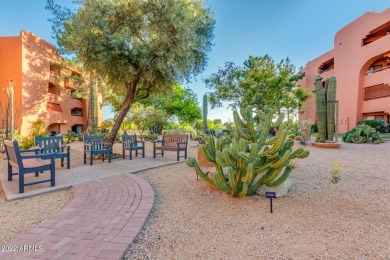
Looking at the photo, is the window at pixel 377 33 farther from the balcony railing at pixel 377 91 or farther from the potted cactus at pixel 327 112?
the potted cactus at pixel 327 112

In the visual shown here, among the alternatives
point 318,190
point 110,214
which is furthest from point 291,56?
point 110,214

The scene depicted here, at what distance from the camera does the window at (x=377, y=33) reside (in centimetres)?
2083

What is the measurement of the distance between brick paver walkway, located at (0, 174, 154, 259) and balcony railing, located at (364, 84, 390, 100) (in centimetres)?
2875

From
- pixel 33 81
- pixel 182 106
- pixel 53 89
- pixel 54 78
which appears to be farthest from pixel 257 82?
pixel 53 89

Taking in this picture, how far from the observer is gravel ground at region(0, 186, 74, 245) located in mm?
2478

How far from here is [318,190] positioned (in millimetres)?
3797

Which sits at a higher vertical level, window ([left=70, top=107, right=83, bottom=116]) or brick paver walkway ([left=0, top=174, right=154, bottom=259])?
window ([left=70, top=107, right=83, bottom=116])

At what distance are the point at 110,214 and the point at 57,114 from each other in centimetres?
2202

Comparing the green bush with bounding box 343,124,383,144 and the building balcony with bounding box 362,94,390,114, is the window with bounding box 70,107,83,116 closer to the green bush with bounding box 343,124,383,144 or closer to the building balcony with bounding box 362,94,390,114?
the green bush with bounding box 343,124,383,144

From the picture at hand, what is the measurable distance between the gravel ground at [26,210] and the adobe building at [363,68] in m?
28.1

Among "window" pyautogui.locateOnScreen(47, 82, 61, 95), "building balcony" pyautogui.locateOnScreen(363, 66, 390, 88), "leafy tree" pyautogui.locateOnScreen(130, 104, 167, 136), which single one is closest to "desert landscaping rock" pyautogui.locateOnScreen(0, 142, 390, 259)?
"leafy tree" pyautogui.locateOnScreen(130, 104, 167, 136)

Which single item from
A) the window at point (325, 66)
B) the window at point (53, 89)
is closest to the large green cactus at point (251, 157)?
the window at point (53, 89)

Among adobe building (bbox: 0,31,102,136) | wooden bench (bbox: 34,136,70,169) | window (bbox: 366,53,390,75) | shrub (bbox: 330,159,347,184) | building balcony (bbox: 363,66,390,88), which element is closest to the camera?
shrub (bbox: 330,159,347,184)

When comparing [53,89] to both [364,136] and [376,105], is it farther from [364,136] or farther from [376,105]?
[376,105]
